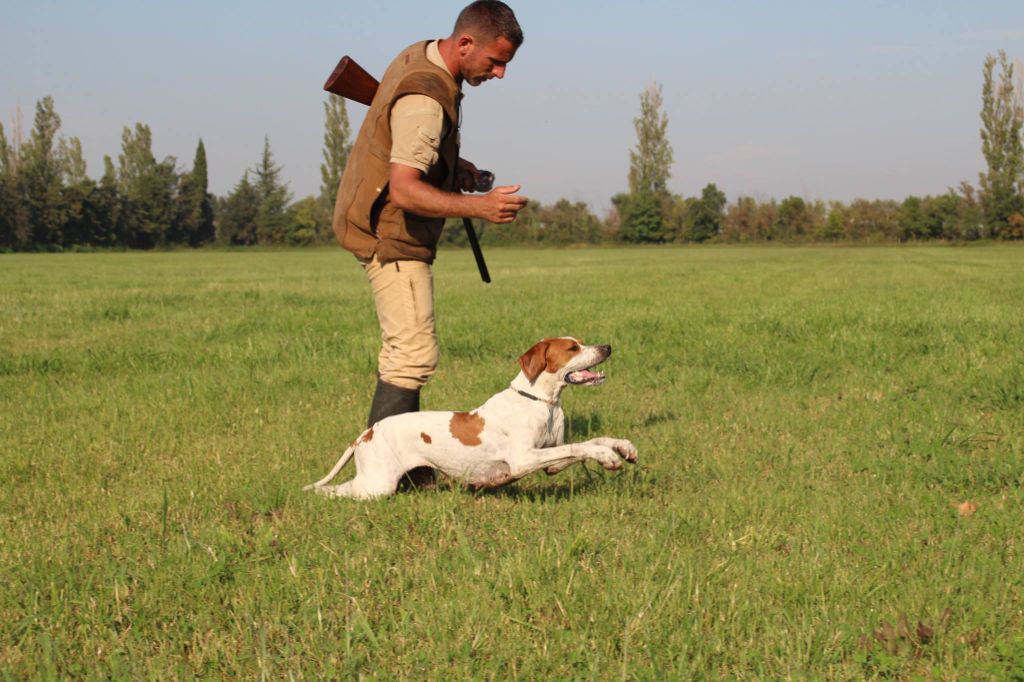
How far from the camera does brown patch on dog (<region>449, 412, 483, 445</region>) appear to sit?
4828 millimetres

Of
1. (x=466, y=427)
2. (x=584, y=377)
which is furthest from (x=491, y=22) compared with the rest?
(x=466, y=427)

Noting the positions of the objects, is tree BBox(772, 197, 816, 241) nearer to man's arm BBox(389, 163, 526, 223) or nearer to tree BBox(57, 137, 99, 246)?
tree BBox(57, 137, 99, 246)

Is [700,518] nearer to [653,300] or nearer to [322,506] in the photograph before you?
[322,506]

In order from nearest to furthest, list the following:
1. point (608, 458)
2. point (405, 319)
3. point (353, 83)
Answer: point (608, 458)
point (405, 319)
point (353, 83)

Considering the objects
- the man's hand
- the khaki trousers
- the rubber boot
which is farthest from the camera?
the rubber boot

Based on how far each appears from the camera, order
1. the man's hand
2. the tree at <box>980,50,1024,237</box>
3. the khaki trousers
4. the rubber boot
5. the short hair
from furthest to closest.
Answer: the tree at <box>980,50,1024,237</box> → the rubber boot → the khaki trousers → the short hair → the man's hand

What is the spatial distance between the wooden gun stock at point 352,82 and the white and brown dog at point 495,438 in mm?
1956

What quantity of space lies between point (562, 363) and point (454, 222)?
83.2m

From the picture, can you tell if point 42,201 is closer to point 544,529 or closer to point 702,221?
point 702,221

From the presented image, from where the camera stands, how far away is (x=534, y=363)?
4.86 metres

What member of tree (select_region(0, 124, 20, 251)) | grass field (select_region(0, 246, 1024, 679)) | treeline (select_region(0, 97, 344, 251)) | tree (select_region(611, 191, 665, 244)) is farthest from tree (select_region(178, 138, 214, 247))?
grass field (select_region(0, 246, 1024, 679))

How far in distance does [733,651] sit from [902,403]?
4.93m

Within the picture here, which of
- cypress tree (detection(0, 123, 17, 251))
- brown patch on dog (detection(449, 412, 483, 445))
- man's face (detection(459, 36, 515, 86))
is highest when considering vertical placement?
cypress tree (detection(0, 123, 17, 251))

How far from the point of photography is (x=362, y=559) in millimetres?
4000
